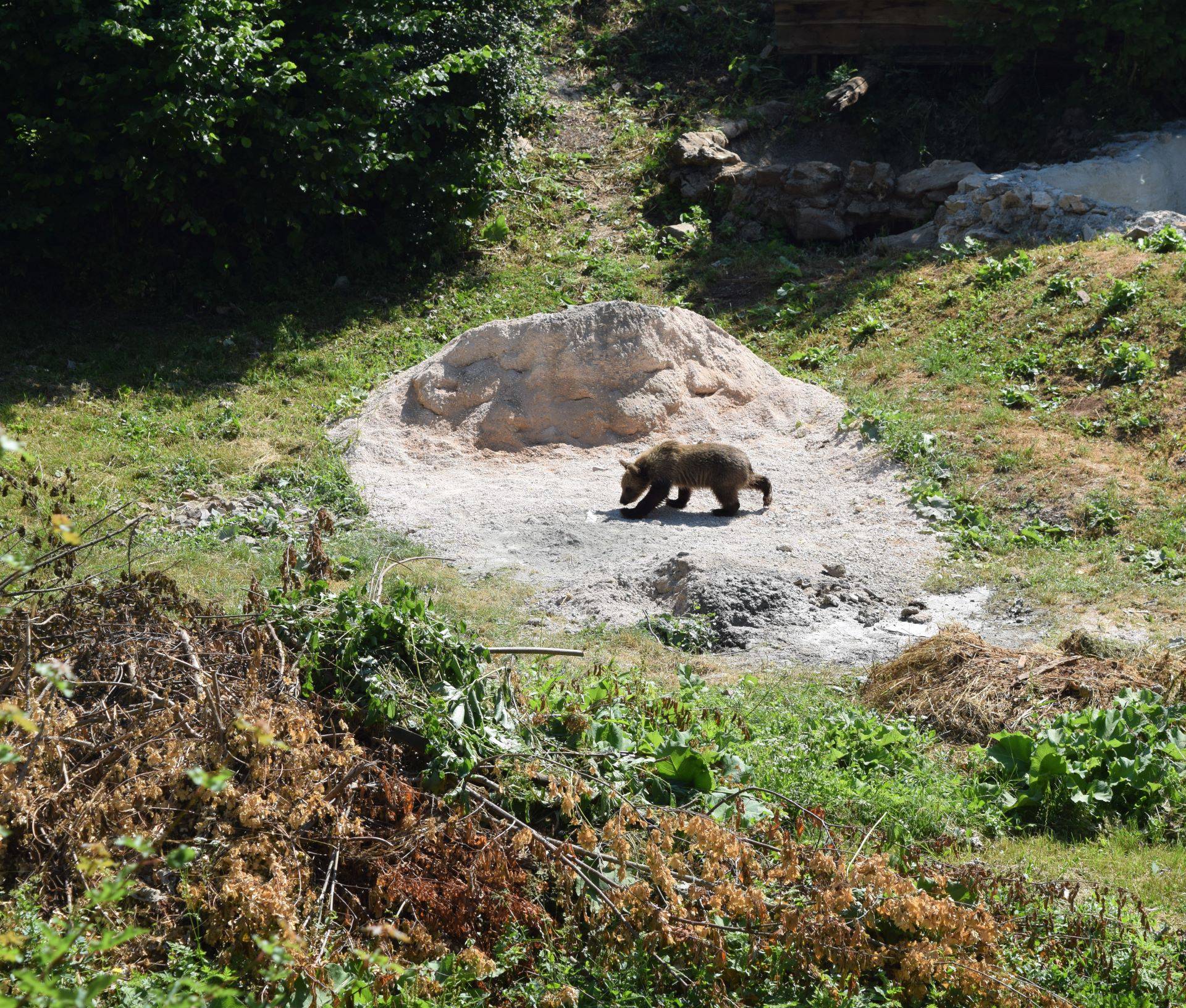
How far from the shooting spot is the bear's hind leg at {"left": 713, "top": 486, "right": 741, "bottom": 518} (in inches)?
431

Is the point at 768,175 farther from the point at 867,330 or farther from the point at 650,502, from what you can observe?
the point at 650,502

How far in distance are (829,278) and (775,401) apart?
3744mm

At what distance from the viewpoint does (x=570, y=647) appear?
7508 millimetres

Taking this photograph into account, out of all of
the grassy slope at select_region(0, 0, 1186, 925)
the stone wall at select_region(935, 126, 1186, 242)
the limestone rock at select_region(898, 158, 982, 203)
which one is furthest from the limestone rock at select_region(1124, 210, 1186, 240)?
the limestone rock at select_region(898, 158, 982, 203)

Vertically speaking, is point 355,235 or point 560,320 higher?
point 355,235

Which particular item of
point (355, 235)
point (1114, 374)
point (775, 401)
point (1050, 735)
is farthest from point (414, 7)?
point (1050, 735)

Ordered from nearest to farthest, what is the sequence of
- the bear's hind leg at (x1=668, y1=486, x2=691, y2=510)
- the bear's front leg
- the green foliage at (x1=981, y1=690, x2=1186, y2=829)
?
the green foliage at (x1=981, y1=690, x2=1186, y2=829)
the bear's front leg
the bear's hind leg at (x1=668, y1=486, x2=691, y2=510)

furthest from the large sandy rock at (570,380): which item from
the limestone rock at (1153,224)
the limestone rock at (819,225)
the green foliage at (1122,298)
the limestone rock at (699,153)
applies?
the limestone rock at (699,153)

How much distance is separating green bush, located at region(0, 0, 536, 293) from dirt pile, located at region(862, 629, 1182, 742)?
32.8 ft

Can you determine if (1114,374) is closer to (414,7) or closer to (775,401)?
(775,401)

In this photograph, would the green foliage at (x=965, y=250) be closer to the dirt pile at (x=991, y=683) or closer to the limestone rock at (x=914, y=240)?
the limestone rock at (x=914, y=240)

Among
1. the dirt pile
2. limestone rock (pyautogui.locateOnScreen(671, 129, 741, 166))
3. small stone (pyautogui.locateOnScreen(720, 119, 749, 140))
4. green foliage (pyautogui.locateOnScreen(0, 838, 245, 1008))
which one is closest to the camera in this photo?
green foliage (pyautogui.locateOnScreen(0, 838, 245, 1008))

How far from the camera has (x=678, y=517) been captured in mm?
11188

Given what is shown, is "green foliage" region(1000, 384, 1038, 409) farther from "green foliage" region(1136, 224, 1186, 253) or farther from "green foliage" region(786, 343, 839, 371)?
"green foliage" region(1136, 224, 1186, 253)
